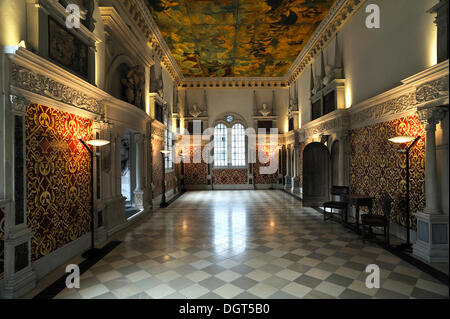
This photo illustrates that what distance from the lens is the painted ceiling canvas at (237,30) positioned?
26.7 feet

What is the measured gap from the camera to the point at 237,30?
32.0 ft

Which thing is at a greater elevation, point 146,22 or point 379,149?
point 146,22

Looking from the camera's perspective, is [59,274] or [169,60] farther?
[169,60]

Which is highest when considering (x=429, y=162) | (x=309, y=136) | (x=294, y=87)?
(x=294, y=87)

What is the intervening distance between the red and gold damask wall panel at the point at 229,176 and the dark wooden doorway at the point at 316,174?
289 inches

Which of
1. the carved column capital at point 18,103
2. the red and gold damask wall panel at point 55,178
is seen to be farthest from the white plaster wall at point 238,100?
the carved column capital at point 18,103

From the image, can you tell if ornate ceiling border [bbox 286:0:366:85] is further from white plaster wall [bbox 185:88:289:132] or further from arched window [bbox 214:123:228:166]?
arched window [bbox 214:123:228:166]

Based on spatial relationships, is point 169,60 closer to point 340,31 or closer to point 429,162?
point 340,31

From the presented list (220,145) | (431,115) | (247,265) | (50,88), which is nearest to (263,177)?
(220,145)

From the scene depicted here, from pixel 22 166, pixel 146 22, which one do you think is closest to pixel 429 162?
pixel 22 166

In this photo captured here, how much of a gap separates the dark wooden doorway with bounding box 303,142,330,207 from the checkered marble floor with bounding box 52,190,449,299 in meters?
1.62

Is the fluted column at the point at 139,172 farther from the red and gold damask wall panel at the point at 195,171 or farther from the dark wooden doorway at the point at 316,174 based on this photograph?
the red and gold damask wall panel at the point at 195,171

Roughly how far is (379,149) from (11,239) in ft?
25.6
